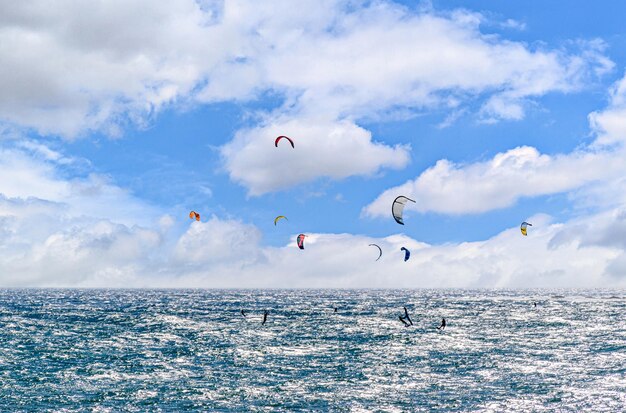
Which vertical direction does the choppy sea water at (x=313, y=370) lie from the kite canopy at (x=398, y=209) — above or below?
below

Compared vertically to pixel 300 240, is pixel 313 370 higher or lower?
lower

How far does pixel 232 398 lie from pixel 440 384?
13.7 metres

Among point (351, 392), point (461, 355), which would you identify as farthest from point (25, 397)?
point (461, 355)

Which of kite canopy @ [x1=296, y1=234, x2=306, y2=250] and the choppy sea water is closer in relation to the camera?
the choppy sea water

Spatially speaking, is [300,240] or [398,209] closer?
[398,209]

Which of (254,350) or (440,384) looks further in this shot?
(254,350)

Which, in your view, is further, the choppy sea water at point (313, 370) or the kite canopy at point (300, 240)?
the kite canopy at point (300, 240)

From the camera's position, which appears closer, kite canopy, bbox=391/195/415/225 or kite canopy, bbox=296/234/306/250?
kite canopy, bbox=391/195/415/225

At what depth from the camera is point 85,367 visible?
152 ft

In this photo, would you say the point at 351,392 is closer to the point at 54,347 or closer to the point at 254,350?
the point at 254,350

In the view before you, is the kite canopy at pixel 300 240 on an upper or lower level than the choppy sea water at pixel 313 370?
upper

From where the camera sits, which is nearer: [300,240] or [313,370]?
[313,370]

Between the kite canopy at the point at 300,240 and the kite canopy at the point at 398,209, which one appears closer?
the kite canopy at the point at 398,209

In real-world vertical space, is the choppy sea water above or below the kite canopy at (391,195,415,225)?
below
